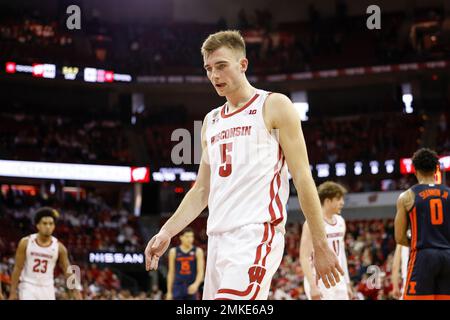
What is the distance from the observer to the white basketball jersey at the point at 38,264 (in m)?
9.01

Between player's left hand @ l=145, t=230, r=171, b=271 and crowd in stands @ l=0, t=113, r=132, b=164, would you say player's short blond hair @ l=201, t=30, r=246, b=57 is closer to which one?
player's left hand @ l=145, t=230, r=171, b=271

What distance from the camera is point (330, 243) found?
27.6ft

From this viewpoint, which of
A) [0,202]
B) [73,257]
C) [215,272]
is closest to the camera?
[215,272]

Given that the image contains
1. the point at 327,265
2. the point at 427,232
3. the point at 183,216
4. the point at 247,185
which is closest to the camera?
the point at 327,265

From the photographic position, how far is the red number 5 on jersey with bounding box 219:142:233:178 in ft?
12.3

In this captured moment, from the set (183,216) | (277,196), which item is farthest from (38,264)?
(277,196)

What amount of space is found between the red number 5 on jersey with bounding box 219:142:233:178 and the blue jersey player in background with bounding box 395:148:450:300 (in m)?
2.77

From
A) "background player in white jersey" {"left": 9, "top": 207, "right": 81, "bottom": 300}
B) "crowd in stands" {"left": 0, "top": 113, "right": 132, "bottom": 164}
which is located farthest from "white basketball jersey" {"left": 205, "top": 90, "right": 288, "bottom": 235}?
"crowd in stands" {"left": 0, "top": 113, "right": 132, "bottom": 164}

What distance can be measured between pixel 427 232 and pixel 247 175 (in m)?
2.79

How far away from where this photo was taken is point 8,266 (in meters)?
19.8

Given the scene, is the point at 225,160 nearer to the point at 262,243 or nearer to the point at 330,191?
the point at 262,243
